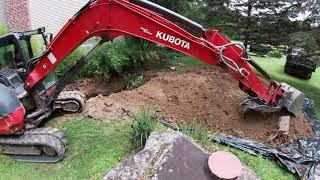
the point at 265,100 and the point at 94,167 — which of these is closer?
the point at 94,167

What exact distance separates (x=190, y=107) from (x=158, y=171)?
294cm

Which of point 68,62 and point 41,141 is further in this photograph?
point 68,62

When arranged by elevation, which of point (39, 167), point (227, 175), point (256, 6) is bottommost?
point (39, 167)

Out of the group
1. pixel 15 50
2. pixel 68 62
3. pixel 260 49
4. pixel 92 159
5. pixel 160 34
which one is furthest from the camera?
pixel 260 49

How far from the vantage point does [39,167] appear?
6.20 meters

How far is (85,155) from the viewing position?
20.5 feet

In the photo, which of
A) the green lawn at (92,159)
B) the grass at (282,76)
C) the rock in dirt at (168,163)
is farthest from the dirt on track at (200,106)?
the grass at (282,76)

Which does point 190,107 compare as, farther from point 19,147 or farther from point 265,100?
point 19,147

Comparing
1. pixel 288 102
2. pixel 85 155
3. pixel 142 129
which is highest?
pixel 288 102

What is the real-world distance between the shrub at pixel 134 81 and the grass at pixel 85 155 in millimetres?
2446

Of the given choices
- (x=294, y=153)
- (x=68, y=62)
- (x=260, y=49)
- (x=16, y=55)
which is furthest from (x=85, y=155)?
(x=260, y=49)

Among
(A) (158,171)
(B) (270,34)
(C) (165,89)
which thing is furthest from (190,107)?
(B) (270,34)

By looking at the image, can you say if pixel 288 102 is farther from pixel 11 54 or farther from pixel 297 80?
pixel 297 80

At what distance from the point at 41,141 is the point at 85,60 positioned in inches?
58.2
